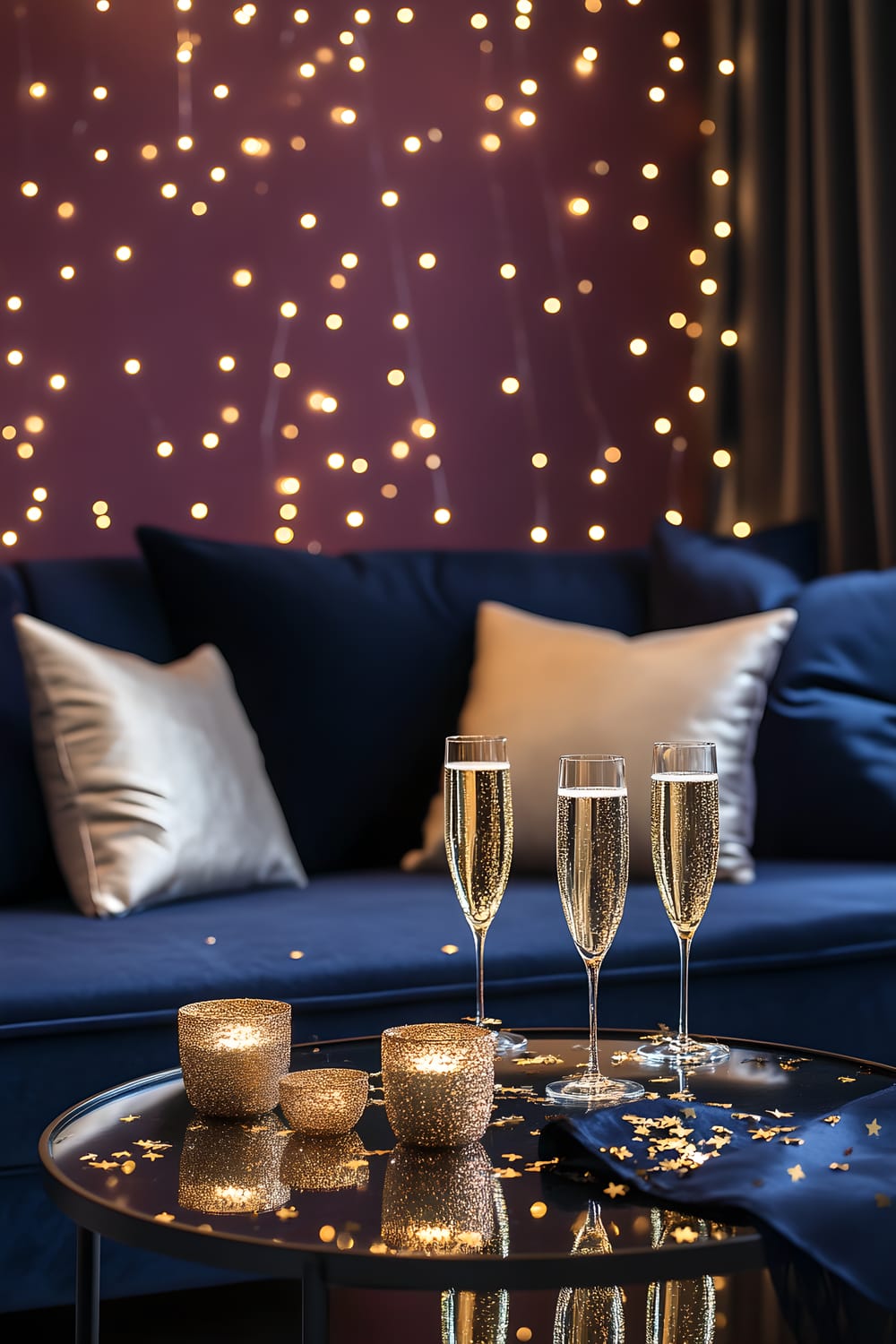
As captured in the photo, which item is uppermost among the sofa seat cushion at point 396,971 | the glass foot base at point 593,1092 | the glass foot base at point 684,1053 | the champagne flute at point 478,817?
the champagne flute at point 478,817

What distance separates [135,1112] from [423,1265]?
0.39m

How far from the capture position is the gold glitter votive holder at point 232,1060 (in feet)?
3.49

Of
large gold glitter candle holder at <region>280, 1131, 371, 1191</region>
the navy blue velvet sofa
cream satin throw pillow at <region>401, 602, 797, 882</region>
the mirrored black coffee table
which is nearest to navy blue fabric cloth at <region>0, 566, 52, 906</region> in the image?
the navy blue velvet sofa

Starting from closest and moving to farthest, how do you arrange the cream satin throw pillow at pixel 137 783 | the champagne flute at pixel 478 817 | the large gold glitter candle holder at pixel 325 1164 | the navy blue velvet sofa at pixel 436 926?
the large gold glitter candle holder at pixel 325 1164, the champagne flute at pixel 478 817, the navy blue velvet sofa at pixel 436 926, the cream satin throw pillow at pixel 137 783

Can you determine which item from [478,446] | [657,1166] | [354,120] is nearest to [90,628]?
[478,446]

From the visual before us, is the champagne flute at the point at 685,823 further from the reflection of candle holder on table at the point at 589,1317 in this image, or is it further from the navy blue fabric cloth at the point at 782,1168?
the reflection of candle holder on table at the point at 589,1317

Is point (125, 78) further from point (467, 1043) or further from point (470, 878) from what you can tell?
point (467, 1043)

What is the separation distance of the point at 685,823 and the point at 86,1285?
0.56 metres

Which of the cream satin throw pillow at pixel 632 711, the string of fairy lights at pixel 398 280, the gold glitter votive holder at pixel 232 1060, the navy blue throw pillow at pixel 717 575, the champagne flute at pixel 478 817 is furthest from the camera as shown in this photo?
the string of fairy lights at pixel 398 280

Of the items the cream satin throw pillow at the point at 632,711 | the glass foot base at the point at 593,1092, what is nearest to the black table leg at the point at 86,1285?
the glass foot base at the point at 593,1092

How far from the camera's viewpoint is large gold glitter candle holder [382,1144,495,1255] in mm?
851

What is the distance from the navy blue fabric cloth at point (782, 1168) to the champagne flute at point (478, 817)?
23 cm

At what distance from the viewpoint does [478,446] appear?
3006 millimetres

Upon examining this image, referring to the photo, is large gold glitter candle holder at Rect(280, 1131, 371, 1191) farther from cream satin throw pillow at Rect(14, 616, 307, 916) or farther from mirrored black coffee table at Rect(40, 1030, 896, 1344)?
cream satin throw pillow at Rect(14, 616, 307, 916)
